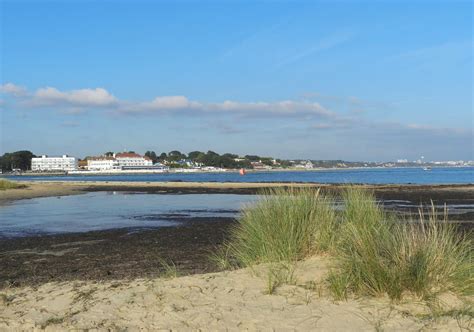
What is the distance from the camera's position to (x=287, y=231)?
8.46 m

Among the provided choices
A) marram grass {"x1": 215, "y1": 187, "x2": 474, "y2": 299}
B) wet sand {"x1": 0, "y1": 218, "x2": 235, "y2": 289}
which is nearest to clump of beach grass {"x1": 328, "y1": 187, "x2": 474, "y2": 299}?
marram grass {"x1": 215, "y1": 187, "x2": 474, "y2": 299}

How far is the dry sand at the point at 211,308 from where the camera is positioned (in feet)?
18.7

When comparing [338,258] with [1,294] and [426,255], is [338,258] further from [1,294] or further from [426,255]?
[1,294]

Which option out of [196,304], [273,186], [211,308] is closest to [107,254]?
[196,304]

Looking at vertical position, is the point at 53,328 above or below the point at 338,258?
below

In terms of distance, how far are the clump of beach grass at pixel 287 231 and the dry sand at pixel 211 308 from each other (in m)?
0.75

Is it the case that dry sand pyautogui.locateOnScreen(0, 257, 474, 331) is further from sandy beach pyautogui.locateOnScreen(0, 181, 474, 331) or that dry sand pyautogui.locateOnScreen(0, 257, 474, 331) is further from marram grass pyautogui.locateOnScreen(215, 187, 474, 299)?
marram grass pyautogui.locateOnScreen(215, 187, 474, 299)

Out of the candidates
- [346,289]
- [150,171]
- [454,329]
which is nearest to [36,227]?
[346,289]

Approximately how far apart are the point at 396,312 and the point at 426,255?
0.89 meters

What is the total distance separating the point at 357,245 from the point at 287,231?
182 cm

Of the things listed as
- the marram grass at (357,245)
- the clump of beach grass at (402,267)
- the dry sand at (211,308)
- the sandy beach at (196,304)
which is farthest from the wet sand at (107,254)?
the clump of beach grass at (402,267)

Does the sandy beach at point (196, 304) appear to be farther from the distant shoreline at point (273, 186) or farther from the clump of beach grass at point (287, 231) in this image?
the distant shoreline at point (273, 186)

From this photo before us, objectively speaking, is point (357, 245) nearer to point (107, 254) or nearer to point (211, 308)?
point (211, 308)

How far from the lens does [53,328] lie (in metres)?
5.77
